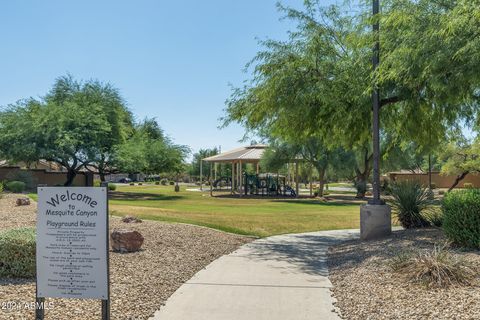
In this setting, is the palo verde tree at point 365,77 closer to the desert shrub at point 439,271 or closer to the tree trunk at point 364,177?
the desert shrub at point 439,271

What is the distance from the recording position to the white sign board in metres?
4.88

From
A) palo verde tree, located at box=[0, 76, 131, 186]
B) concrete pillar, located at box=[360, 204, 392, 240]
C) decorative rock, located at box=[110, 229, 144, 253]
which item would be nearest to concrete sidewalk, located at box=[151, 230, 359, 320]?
concrete pillar, located at box=[360, 204, 392, 240]

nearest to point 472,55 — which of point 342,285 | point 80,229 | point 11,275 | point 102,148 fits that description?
point 342,285

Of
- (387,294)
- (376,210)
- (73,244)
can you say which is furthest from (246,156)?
(73,244)

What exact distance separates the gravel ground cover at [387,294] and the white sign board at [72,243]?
2.87 m

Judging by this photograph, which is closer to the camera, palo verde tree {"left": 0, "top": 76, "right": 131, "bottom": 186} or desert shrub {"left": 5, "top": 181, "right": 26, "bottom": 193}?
desert shrub {"left": 5, "top": 181, "right": 26, "bottom": 193}

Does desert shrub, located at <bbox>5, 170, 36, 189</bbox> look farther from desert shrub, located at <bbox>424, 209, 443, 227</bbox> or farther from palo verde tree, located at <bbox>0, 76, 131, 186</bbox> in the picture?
desert shrub, located at <bbox>424, 209, 443, 227</bbox>

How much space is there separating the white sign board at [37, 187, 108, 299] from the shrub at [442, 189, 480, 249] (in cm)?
626

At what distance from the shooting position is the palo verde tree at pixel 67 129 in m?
35.3

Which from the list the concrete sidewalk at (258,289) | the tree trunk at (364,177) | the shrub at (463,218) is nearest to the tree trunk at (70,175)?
the tree trunk at (364,177)

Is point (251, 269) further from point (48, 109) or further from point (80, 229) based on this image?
point (48, 109)

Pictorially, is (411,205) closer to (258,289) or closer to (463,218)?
(463,218)

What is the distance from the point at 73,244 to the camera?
16.1ft

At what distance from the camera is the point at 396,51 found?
9.31 metres
